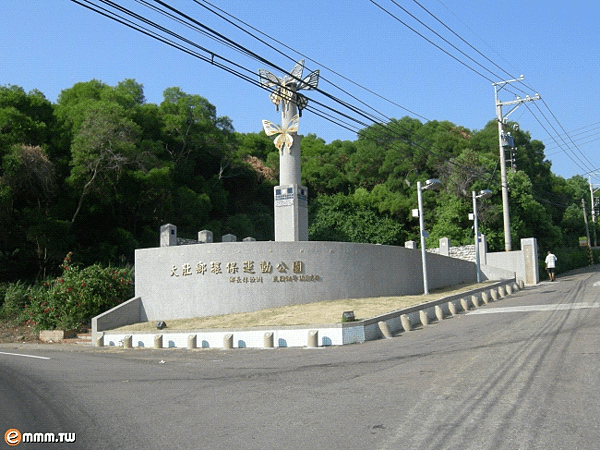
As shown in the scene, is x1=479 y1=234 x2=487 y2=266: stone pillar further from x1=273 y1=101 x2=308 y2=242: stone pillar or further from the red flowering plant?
the red flowering plant

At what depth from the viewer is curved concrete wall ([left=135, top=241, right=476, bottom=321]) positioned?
20984 mm

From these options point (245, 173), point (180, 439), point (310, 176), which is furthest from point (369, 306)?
point (310, 176)

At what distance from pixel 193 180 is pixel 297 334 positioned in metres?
25.2

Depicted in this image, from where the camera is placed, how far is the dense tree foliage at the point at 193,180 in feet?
91.6

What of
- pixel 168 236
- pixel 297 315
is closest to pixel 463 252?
pixel 168 236

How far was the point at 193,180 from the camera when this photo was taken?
39.4 metres

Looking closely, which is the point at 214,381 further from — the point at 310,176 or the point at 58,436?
the point at 310,176

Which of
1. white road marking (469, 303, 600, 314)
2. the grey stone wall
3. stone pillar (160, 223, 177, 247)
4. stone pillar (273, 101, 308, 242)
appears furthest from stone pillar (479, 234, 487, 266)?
stone pillar (160, 223, 177, 247)

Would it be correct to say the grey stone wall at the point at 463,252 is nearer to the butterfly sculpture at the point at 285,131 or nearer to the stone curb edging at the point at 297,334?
the butterfly sculpture at the point at 285,131

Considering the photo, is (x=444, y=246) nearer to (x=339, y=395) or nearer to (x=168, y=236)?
(x=168, y=236)

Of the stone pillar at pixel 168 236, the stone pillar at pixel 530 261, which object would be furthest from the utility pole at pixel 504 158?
the stone pillar at pixel 168 236

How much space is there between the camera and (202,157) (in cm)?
4209

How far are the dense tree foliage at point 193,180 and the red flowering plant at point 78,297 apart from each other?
4653 millimetres

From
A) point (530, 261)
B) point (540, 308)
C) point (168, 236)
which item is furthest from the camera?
point (530, 261)
